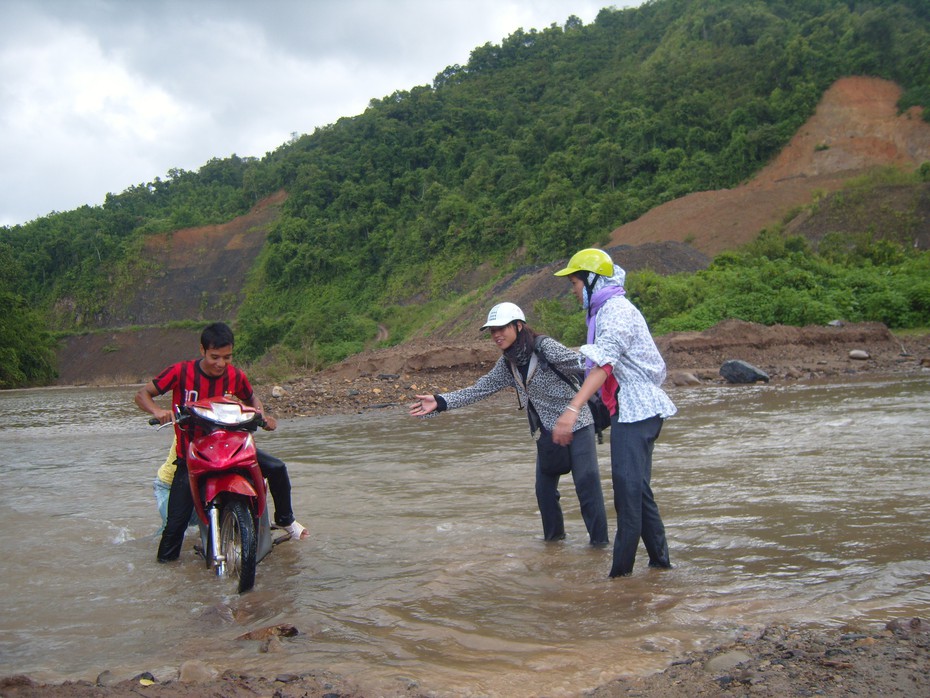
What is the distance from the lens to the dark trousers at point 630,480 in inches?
164

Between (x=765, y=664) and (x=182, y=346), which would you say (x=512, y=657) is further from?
(x=182, y=346)

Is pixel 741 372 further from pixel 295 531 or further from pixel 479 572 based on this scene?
pixel 479 572

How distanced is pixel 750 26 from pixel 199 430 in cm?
6589

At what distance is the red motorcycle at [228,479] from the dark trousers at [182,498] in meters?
0.36

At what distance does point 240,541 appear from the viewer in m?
4.63

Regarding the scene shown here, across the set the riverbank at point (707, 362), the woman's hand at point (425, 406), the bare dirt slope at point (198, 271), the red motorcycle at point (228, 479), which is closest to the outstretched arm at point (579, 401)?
the woman's hand at point (425, 406)

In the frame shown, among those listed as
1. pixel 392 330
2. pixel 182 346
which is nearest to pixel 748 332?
pixel 392 330

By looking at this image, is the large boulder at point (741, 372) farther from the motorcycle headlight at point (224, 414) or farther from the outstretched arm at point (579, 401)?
the motorcycle headlight at point (224, 414)

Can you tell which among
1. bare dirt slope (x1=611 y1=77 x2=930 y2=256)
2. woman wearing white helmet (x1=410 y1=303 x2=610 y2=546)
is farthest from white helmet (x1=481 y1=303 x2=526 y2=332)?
bare dirt slope (x1=611 y1=77 x2=930 y2=256)

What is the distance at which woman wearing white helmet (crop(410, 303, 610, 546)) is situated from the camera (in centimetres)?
481

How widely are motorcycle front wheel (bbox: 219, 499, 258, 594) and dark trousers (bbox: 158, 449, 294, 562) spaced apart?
1.22ft

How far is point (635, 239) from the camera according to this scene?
40.8 meters

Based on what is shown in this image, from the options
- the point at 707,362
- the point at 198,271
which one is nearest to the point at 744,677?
the point at 707,362

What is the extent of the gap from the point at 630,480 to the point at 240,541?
2.24 metres
